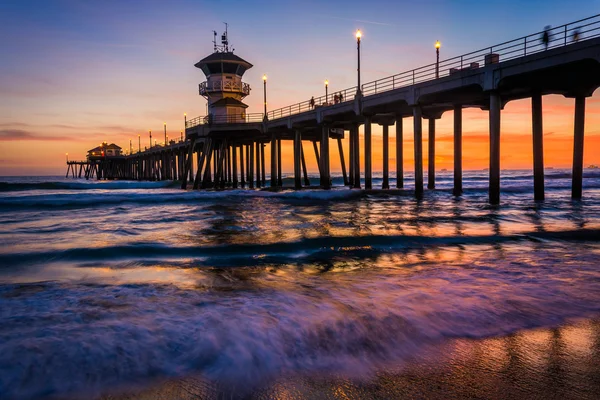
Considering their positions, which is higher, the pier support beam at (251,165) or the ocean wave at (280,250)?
the pier support beam at (251,165)

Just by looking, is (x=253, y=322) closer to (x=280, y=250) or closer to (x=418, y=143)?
(x=280, y=250)

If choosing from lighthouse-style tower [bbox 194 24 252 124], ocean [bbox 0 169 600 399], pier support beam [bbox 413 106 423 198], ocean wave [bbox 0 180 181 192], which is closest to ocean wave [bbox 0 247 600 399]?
ocean [bbox 0 169 600 399]

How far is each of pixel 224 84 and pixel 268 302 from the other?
133 feet

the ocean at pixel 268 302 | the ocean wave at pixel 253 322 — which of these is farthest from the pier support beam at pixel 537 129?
the ocean wave at pixel 253 322

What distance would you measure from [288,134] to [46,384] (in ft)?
122

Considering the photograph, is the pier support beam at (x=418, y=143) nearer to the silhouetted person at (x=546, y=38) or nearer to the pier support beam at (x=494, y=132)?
the pier support beam at (x=494, y=132)

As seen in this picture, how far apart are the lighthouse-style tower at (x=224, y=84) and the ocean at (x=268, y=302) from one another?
31657 mm

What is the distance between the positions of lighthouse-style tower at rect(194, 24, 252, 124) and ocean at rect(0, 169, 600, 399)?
31657 millimetres

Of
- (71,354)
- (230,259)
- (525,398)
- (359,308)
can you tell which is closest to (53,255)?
(230,259)

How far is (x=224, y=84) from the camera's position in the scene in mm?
42719

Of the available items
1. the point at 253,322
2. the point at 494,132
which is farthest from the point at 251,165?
the point at 253,322

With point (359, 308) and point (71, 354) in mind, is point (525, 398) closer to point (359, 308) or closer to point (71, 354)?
point (359, 308)

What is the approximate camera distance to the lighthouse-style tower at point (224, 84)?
41656 millimetres

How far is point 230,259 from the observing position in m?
8.81
